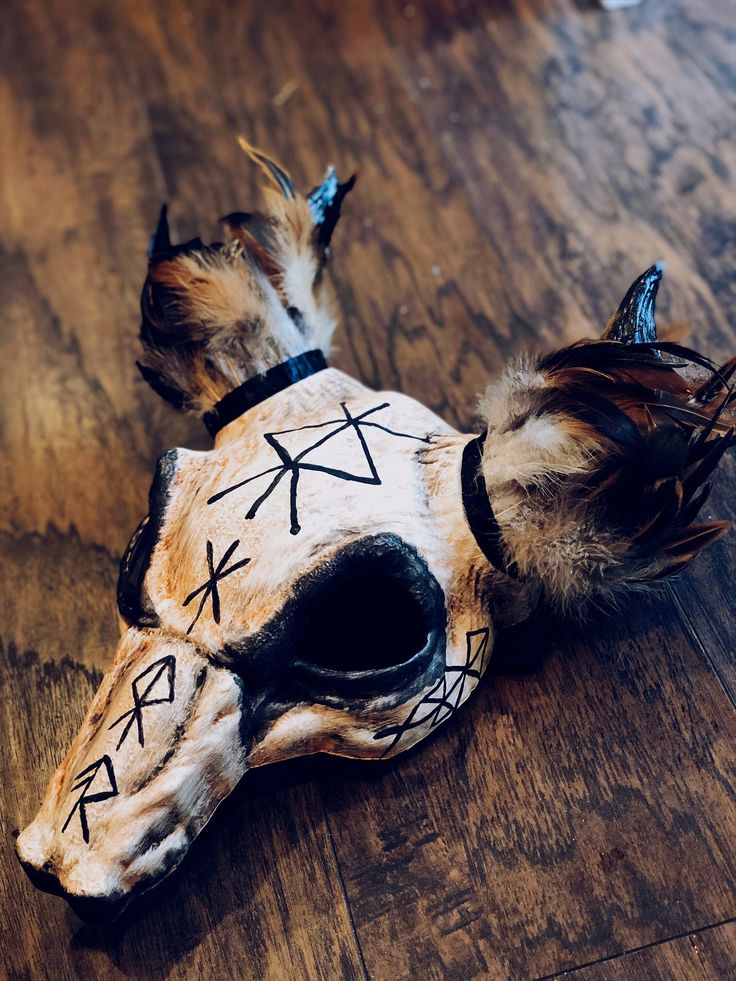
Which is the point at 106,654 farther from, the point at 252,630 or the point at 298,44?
the point at 298,44

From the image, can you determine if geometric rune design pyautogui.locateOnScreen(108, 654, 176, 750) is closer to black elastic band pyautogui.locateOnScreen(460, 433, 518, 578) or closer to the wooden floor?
the wooden floor

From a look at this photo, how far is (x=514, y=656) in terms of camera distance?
101cm

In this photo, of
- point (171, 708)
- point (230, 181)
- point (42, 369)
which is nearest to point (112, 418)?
point (42, 369)

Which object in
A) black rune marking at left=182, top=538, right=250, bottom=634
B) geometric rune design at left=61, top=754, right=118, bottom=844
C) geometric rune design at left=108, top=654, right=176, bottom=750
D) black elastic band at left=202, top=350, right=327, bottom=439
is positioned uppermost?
black elastic band at left=202, top=350, right=327, bottom=439

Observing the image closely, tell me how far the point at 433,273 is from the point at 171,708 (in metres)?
0.86

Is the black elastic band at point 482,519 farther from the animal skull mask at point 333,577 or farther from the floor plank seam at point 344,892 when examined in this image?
the floor plank seam at point 344,892

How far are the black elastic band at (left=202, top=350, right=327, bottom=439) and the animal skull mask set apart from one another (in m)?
0.04

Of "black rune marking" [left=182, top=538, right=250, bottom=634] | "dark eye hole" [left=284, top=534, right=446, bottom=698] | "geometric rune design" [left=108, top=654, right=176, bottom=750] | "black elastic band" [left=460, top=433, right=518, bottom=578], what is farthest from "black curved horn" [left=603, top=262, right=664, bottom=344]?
"geometric rune design" [left=108, top=654, right=176, bottom=750]

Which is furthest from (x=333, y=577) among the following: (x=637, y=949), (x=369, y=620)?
(x=637, y=949)

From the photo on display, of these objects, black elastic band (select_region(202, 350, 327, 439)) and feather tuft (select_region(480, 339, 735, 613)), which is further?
black elastic band (select_region(202, 350, 327, 439))

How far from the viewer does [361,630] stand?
92 cm

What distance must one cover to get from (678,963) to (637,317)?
25.3 inches

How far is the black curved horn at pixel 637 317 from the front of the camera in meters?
0.92

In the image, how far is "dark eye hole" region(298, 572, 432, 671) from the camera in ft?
2.97
